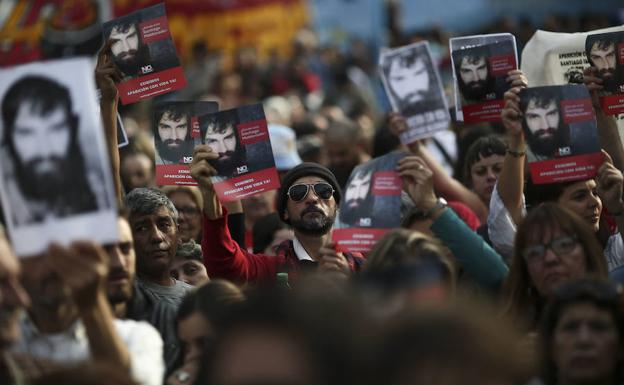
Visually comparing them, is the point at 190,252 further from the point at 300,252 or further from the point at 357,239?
the point at 357,239

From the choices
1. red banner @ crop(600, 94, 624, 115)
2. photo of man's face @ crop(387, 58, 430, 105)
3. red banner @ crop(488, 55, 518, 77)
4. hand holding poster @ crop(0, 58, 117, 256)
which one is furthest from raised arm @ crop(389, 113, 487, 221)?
hand holding poster @ crop(0, 58, 117, 256)

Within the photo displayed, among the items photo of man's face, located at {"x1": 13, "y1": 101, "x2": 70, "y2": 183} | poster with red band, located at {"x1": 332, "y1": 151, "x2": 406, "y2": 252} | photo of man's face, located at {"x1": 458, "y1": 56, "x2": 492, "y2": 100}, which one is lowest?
poster with red band, located at {"x1": 332, "y1": 151, "x2": 406, "y2": 252}

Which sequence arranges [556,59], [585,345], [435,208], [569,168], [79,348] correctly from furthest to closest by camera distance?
1. [556,59]
2. [569,168]
3. [435,208]
4. [79,348]
5. [585,345]

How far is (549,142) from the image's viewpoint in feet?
21.1

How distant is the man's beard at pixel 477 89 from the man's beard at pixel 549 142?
79 cm

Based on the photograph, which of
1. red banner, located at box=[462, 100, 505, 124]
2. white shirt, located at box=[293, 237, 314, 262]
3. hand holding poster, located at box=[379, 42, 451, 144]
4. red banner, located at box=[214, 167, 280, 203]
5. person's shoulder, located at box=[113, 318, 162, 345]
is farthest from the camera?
hand holding poster, located at box=[379, 42, 451, 144]

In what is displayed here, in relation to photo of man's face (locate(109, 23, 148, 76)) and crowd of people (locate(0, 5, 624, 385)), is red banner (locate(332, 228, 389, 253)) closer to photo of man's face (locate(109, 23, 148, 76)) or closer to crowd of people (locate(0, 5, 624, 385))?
crowd of people (locate(0, 5, 624, 385))

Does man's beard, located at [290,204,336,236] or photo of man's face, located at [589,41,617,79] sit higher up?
photo of man's face, located at [589,41,617,79]

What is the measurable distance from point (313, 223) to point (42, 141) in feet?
7.80

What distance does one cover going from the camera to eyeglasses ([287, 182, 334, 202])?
7.10 meters

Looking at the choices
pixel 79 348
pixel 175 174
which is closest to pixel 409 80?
pixel 175 174

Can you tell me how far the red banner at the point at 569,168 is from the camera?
638 cm

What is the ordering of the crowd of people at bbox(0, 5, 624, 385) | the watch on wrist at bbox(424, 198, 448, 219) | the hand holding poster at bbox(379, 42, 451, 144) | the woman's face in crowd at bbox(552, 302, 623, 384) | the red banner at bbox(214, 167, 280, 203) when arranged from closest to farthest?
the crowd of people at bbox(0, 5, 624, 385), the woman's face in crowd at bbox(552, 302, 623, 384), the watch on wrist at bbox(424, 198, 448, 219), the red banner at bbox(214, 167, 280, 203), the hand holding poster at bbox(379, 42, 451, 144)

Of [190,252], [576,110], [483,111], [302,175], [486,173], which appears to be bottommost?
[486,173]
